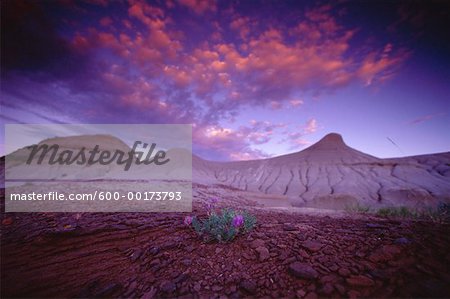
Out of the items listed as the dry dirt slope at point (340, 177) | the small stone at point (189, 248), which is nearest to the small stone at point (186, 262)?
the small stone at point (189, 248)

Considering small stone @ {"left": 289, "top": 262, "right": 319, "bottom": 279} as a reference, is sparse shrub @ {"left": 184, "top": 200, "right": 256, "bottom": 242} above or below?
above

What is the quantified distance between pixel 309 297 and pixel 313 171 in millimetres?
43537

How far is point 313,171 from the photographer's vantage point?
139 feet

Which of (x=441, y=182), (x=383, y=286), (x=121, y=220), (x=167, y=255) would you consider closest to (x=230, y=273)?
(x=167, y=255)

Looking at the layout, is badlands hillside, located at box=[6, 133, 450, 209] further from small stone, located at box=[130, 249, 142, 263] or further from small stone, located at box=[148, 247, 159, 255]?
small stone, located at box=[130, 249, 142, 263]

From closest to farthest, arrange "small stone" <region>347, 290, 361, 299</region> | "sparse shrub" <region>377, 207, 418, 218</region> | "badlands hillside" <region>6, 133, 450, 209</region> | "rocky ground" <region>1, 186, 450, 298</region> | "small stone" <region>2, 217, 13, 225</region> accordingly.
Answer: "small stone" <region>347, 290, 361, 299</region> < "rocky ground" <region>1, 186, 450, 298</region> < "small stone" <region>2, 217, 13, 225</region> < "sparse shrub" <region>377, 207, 418, 218</region> < "badlands hillside" <region>6, 133, 450, 209</region>

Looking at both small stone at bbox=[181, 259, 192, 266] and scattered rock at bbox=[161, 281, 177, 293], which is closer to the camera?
scattered rock at bbox=[161, 281, 177, 293]

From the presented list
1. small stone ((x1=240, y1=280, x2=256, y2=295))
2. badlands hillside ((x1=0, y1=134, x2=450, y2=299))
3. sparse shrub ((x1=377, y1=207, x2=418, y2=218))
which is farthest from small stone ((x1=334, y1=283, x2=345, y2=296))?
sparse shrub ((x1=377, y1=207, x2=418, y2=218))

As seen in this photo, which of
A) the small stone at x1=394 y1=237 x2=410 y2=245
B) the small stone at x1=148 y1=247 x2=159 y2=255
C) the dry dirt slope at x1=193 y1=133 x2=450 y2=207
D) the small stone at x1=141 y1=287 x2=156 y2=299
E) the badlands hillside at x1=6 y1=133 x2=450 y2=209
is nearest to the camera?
the small stone at x1=141 y1=287 x2=156 y2=299

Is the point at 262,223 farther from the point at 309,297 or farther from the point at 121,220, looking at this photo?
the point at 121,220

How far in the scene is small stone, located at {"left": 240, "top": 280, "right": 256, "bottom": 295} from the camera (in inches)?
104

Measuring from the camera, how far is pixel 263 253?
3256 mm

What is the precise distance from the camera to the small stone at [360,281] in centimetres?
243

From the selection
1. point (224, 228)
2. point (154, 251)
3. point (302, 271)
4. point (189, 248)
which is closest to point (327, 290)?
point (302, 271)
